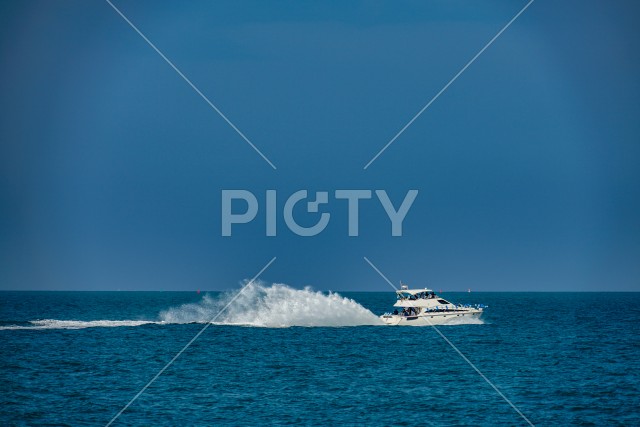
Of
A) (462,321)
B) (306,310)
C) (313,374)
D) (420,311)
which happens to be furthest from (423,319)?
(313,374)

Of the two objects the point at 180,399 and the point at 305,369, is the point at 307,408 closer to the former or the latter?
the point at 180,399

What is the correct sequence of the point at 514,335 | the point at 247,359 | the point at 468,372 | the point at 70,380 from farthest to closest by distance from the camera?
1. the point at 514,335
2. the point at 247,359
3. the point at 468,372
4. the point at 70,380

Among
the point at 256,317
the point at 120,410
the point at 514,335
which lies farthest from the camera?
the point at 256,317

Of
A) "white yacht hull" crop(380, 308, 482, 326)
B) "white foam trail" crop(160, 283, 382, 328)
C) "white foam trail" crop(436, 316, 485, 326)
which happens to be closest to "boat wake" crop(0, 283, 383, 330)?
"white foam trail" crop(160, 283, 382, 328)

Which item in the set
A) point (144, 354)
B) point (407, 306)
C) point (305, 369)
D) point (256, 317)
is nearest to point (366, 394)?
point (305, 369)

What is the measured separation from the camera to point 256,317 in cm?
9581

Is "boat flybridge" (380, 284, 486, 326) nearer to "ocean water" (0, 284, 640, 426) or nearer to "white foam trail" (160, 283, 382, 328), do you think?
"ocean water" (0, 284, 640, 426)

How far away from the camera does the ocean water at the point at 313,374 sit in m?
40.8

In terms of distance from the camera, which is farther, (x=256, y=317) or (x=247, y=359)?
(x=256, y=317)

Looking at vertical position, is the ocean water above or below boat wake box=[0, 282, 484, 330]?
below

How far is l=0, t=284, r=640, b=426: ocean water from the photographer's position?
40.8 m

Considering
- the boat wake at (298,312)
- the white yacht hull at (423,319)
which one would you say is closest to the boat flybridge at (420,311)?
the white yacht hull at (423,319)

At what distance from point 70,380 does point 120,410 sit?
35.4 feet

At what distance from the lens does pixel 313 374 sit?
53.8m
